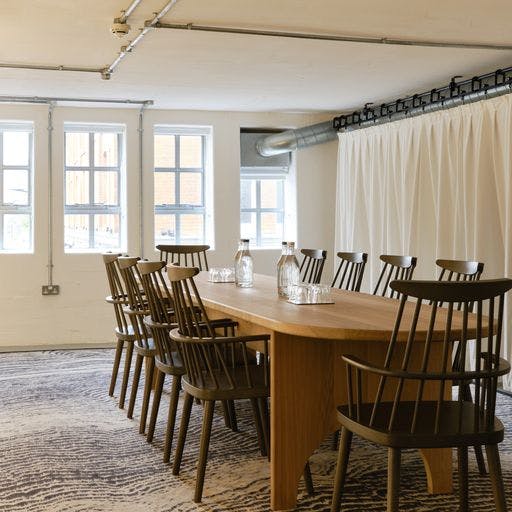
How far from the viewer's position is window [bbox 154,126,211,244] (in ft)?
26.4

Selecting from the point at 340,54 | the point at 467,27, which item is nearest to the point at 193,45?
the point at 340,54

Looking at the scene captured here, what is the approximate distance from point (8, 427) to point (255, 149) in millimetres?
4678

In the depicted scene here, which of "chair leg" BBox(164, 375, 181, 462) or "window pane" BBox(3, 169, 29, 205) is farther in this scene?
"window pane" BBox(3, 169, 29, 205)

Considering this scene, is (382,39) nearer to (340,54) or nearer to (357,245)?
(340,54)

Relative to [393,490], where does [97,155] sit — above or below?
above

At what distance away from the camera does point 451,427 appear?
8.10ft

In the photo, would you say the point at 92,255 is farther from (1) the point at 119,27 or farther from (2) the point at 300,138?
(1) the point at 119,27

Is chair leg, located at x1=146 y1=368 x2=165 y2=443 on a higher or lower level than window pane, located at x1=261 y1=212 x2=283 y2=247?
lower

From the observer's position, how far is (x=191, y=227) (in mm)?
8164

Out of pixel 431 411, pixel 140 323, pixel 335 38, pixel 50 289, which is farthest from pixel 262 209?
pixel 431 411

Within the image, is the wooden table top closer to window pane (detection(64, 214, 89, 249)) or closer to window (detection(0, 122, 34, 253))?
window pane (detection(64, 214, 89, 249))

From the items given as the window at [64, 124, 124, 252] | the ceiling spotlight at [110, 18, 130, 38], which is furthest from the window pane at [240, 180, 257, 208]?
the ceiling spotlight at [110, 18, 130, 38]

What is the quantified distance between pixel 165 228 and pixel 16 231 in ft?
5.03

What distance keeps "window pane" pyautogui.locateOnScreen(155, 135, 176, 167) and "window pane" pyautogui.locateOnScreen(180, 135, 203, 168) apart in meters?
0.10
